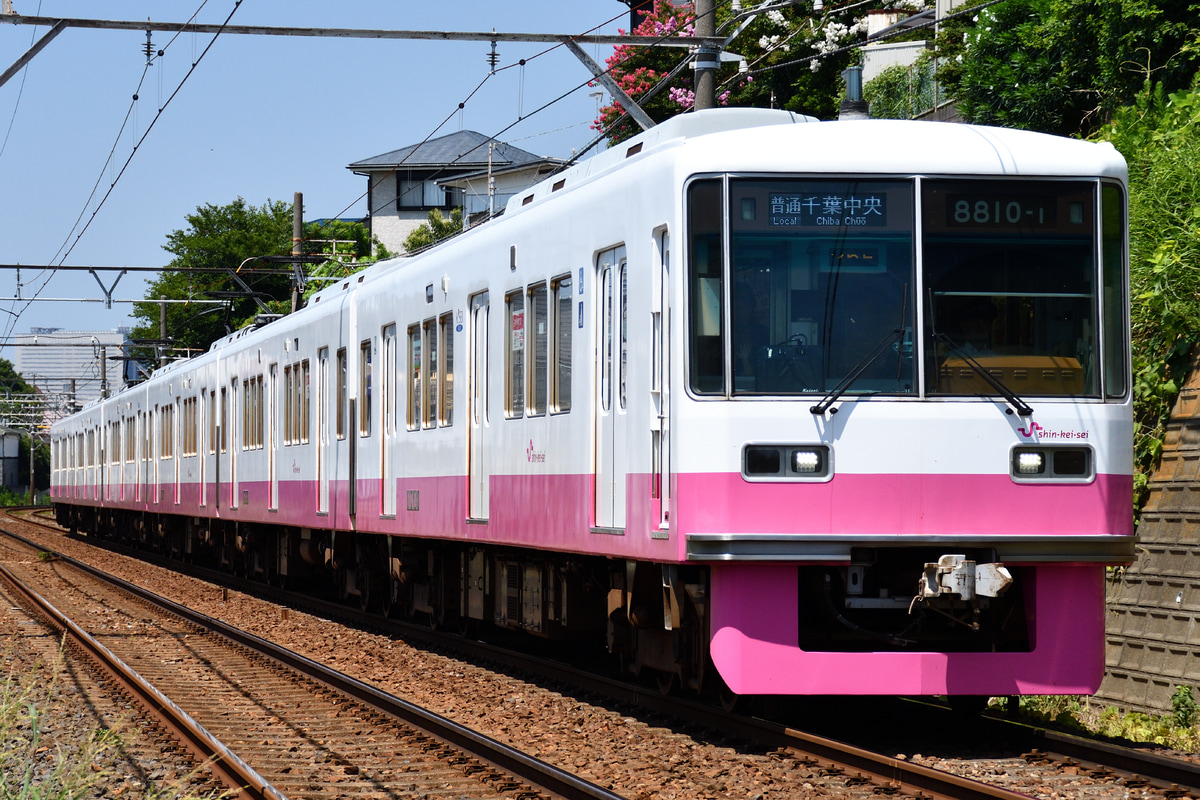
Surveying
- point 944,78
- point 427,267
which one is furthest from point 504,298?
point 944,78

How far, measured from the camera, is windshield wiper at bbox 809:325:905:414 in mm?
7609

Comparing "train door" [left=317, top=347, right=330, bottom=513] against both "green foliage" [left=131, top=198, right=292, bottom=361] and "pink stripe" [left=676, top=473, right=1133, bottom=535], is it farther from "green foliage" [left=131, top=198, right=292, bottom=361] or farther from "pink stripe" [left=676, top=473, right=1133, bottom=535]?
"green foliage" [left=131, top=198, right=292, bottom=361]

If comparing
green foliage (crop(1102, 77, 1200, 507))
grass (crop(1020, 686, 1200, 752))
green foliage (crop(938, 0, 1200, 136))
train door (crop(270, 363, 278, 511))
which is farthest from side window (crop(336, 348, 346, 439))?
grass (crop(1020, 686, 1200, 752))

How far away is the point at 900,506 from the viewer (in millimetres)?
7672

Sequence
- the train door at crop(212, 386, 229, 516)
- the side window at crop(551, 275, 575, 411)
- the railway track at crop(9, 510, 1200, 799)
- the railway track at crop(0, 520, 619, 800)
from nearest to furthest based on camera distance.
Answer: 1. the railway track at crop(9, 510, 1200, 799)
2. the railway track at crop(0, 520, 619, 800)
3. the side window at crop(551, 275, 575, 411)
4. the train door at crop(212, 386, 229, 516)

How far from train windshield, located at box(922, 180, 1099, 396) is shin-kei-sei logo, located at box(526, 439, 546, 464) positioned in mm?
3001

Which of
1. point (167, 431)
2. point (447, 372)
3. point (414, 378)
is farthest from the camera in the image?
point (167, 431)

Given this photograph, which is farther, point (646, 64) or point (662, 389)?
point (646, 64)

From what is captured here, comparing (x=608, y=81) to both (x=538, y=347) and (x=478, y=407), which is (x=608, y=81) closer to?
(x=478, y=407)

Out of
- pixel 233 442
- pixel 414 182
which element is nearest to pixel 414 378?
pixel 233 442

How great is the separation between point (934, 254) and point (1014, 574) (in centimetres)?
159

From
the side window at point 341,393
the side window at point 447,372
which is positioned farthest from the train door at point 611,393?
the side window at point 341,393

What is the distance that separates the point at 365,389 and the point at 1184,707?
8.25 m

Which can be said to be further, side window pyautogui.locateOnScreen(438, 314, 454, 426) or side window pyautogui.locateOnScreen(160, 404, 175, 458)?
side window pyautogui.locateOnScreen(160, 404, 175, 458)
